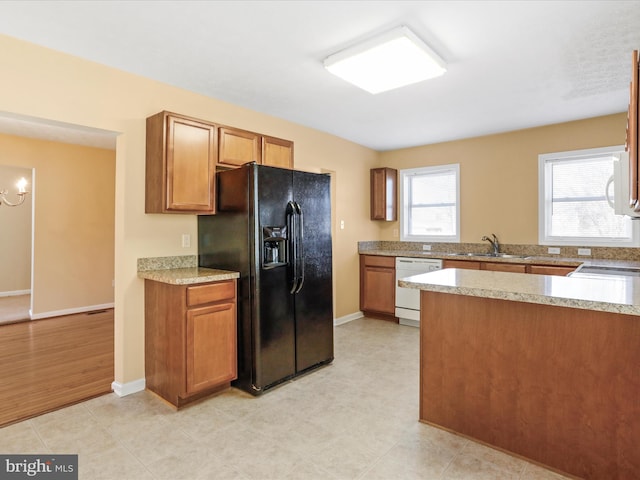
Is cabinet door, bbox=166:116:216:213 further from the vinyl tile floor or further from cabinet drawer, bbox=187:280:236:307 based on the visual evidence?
the vinyl tile floor

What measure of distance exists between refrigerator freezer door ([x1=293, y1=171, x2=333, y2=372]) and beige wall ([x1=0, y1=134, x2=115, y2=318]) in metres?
4.05

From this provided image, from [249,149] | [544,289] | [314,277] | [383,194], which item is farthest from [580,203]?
[249,149]

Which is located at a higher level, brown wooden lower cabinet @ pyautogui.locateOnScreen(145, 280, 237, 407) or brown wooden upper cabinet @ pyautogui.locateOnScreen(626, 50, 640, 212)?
brown wooden upper cabinet @ pyautogui.locateOnScreen(626, 50, 640, 212)

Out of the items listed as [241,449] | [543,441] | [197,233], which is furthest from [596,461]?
[197,233]

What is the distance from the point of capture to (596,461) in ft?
5.85

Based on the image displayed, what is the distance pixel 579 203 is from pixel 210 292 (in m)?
4.12

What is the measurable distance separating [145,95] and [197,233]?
3.93 ft

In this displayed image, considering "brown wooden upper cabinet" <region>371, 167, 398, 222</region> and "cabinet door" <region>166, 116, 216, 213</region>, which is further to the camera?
"brown wooden upper cabinet" <region>371, 167, 398, 222</region>

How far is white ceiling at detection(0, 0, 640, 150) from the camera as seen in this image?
207 centimetres

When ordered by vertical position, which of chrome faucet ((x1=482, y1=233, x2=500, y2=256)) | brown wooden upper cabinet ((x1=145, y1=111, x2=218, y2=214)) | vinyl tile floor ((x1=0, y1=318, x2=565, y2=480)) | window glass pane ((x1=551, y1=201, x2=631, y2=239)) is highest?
brown wooden upper cabinet ((x1=145, y1=111, x2=218, y2=214))

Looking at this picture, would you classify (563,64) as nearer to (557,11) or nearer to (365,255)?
(557,11)

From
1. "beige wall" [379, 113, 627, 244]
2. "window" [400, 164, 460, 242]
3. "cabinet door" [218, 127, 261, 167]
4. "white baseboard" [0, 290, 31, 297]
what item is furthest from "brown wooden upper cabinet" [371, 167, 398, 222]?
"white baseboard" [0, 290, 31, 297]

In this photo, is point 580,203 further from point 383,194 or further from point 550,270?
point 383,194

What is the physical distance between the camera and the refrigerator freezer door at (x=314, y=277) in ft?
10.3
